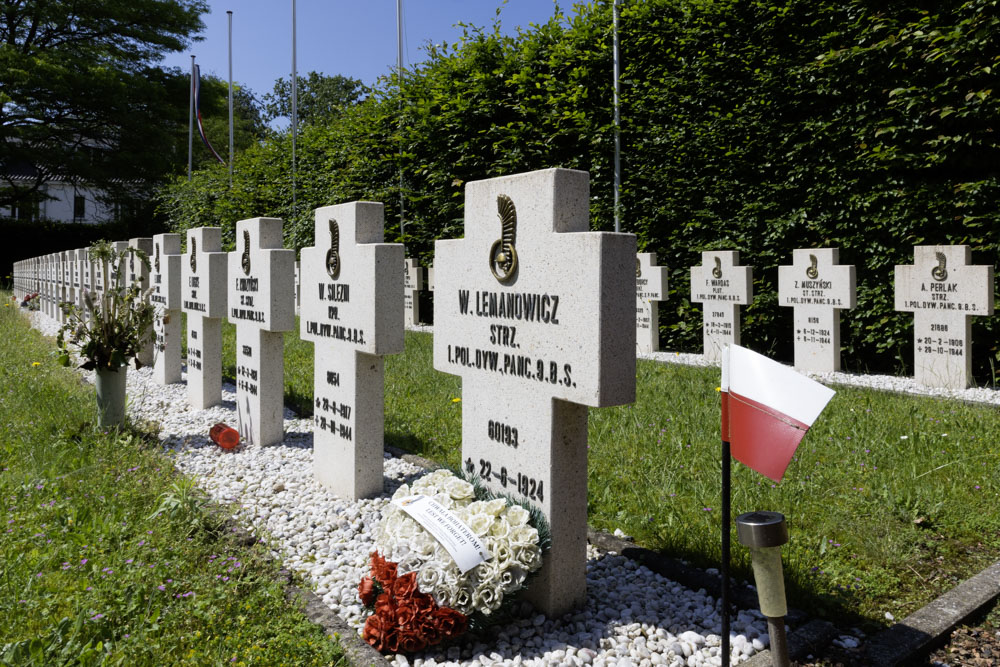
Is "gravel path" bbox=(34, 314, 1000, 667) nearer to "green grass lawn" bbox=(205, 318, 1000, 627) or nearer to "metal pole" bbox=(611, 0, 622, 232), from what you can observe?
"green grass lawn" bbox=(205, 318, 1000, 627)

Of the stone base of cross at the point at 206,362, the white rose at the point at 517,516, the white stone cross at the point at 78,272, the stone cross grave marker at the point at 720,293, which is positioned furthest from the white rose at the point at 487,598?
the white stone cross at the point at 78,272

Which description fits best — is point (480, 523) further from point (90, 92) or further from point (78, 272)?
point (90, 92)

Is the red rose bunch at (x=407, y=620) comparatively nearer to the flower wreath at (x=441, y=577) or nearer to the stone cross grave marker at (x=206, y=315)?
the flower wreath at (x=441, y=577)

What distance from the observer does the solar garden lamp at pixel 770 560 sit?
2.03 metres

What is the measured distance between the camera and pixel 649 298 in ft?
32.9

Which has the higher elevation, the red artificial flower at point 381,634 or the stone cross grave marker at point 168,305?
the stone cross grave marker at point 168,305

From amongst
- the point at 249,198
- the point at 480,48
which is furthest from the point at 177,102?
the point at 480,48

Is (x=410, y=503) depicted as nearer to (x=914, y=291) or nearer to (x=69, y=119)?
(x=914, y=291)

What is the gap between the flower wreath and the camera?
2740 mm

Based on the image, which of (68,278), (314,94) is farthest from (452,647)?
(314,94)

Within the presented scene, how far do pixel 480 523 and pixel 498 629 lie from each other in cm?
42

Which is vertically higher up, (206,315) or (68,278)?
(68,278)

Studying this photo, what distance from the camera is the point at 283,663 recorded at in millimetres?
2506

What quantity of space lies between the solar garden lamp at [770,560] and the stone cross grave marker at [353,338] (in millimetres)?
2655
